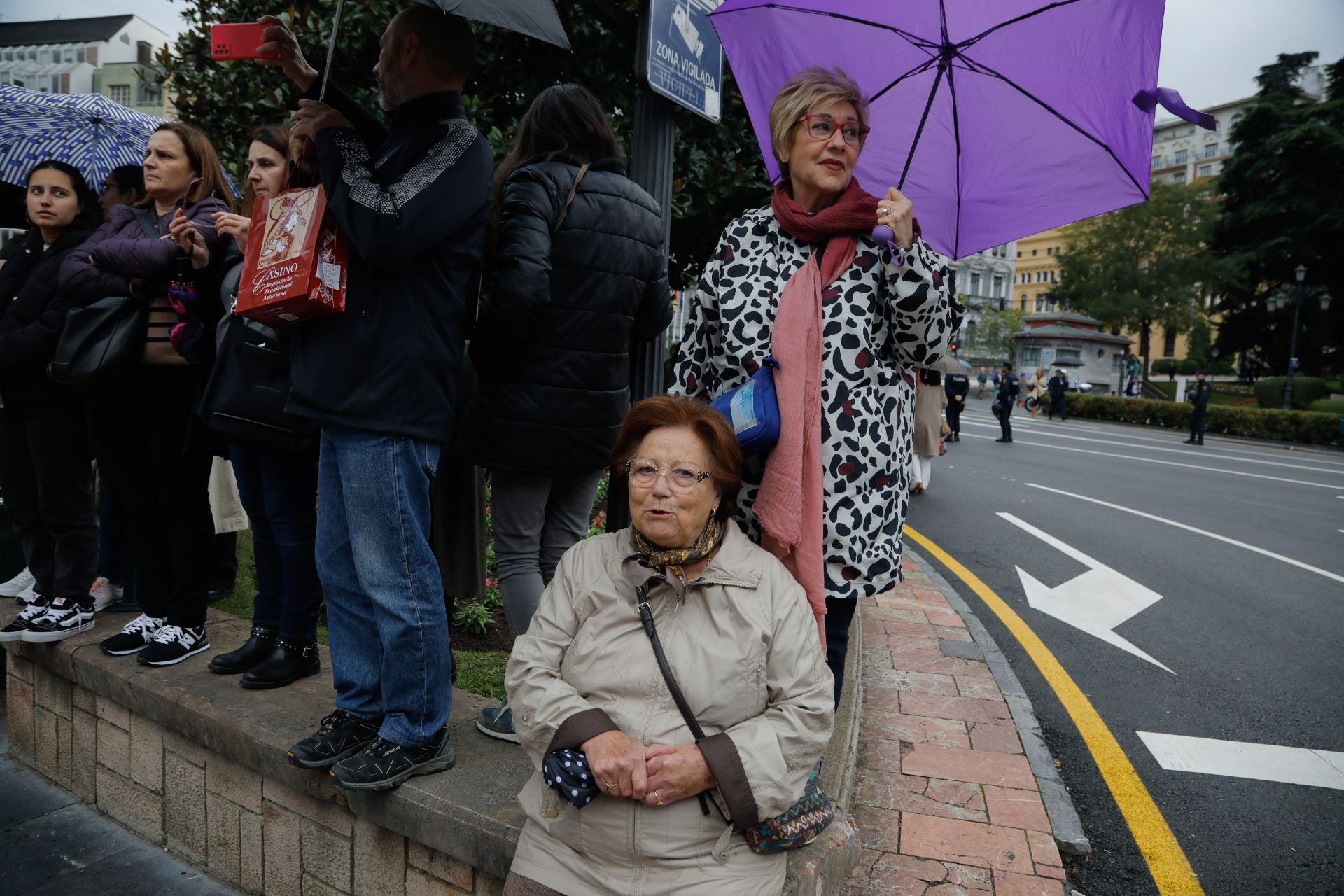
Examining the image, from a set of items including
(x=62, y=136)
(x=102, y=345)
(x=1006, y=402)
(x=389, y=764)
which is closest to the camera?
(x=389, y=764)

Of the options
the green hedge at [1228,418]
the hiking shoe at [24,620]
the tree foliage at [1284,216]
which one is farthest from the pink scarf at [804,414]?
the tree foliage at [1284,216]

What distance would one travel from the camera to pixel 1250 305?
43.8m

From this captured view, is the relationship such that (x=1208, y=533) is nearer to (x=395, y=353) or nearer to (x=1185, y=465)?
(x=1185, y=465)

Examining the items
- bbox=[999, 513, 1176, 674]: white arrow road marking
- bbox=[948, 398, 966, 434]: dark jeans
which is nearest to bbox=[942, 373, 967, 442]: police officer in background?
bbox=[948, 398, 966, 434]: dark jeans

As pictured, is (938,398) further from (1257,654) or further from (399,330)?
(399,330)

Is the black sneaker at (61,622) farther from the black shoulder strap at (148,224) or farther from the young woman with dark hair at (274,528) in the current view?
the black shoulder strap at (148,224)

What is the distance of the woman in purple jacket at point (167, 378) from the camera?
319 cm

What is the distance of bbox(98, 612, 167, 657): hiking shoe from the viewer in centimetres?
336

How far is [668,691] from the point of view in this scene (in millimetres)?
1888

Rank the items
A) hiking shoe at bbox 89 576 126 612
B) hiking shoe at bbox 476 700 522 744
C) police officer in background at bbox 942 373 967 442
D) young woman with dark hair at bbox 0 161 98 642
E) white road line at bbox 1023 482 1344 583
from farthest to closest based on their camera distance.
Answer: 1. police officer in background at bbox 942 373 967 442
2. white road line at bbox 1023 482 1344 583
3. hiking shoe at bbox 89 576 126 612
4. young woman with dark hair at bbox 0 161 98 642
5. hiking shoe at bbox 476 700 522 744

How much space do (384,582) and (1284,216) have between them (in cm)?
4866

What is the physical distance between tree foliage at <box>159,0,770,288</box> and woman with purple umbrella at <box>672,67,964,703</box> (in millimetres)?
3314

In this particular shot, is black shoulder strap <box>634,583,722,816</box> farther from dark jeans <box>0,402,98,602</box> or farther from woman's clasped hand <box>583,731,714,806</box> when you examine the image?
dark jeans <box>0,402,98,602</box>

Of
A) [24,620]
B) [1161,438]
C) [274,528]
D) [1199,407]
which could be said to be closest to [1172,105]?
[274,528]
